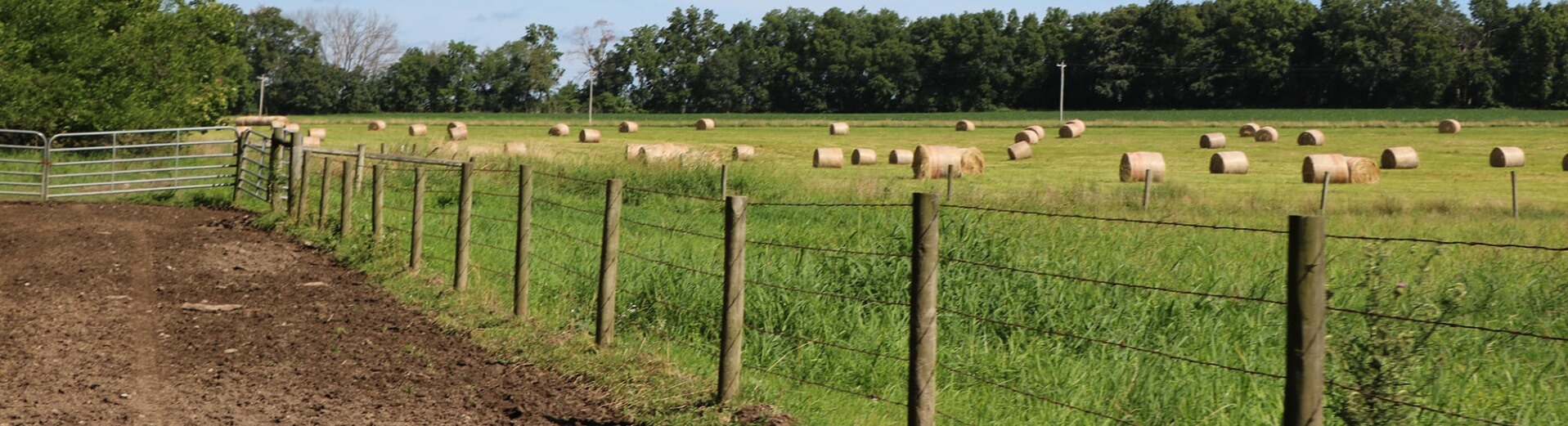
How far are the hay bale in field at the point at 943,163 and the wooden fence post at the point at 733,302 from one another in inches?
1026

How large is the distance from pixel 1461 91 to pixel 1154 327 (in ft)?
293

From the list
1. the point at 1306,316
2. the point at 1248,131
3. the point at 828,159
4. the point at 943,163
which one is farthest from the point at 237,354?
the point at 1248,131

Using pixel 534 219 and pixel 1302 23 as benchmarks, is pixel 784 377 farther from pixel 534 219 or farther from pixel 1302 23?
pixel 1302 23

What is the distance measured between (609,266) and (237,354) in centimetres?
208

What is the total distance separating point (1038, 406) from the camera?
23.9 ft

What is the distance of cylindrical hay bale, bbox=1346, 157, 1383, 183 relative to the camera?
31109 mm

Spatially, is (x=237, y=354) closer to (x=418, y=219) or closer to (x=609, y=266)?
(x=609, y=266)

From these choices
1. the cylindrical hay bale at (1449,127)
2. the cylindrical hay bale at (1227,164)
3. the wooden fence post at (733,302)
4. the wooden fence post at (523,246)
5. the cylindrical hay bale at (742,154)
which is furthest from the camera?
the cylindrical hay bale at (1449,127)

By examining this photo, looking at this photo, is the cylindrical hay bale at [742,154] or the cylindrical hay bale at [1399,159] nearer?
the cylindrical hay bale at [1399,159]

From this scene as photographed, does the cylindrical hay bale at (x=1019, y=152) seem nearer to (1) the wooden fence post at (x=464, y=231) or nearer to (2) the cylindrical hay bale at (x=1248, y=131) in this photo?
(2) the cylindrical hay bale at (x=1248, y=131)

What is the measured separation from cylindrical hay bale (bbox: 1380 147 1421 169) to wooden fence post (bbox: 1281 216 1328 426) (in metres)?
34.9

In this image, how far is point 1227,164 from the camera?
34.5 meters

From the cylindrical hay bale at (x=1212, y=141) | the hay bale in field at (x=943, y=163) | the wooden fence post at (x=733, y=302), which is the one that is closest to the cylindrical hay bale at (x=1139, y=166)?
the hay bale in field at (x=943, y=163)

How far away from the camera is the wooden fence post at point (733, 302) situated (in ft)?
21.8
